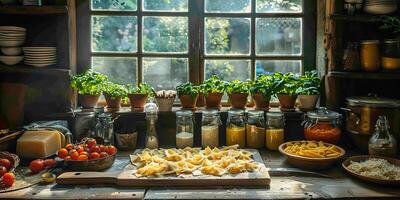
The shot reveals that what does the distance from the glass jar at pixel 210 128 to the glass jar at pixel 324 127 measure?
649 mm

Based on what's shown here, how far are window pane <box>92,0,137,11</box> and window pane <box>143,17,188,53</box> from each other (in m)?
0.17

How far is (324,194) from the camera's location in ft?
7.32

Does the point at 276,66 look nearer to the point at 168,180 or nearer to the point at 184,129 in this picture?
the point at 184,129

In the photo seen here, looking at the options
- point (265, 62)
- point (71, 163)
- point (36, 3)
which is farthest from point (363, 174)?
point (36, 3)

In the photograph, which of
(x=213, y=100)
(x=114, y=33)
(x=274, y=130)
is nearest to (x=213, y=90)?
(x=213, y=100)

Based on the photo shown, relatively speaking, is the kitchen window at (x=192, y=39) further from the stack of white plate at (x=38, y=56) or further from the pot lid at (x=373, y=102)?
the pot lid at (x=373, y=102)

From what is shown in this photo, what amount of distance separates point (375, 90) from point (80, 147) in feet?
7.23

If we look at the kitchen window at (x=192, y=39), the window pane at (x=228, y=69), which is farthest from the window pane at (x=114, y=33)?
the window pane at (x=228, y=69)

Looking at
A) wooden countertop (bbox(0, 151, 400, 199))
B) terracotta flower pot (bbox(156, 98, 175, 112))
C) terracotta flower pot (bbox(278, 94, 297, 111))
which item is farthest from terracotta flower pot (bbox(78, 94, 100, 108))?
terracotta flower pot (bbox(278, 94, 297, 111))

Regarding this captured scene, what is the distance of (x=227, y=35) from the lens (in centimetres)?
335

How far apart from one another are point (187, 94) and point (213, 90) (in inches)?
7.8

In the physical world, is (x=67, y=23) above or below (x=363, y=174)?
above

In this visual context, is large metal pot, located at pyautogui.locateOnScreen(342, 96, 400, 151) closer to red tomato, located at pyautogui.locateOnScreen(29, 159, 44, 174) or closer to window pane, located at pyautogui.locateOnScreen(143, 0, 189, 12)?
window pane, located at pyautogui.locateOnScreen(143, 0, 189, 12)

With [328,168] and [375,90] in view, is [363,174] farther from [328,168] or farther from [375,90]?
[375,90]
